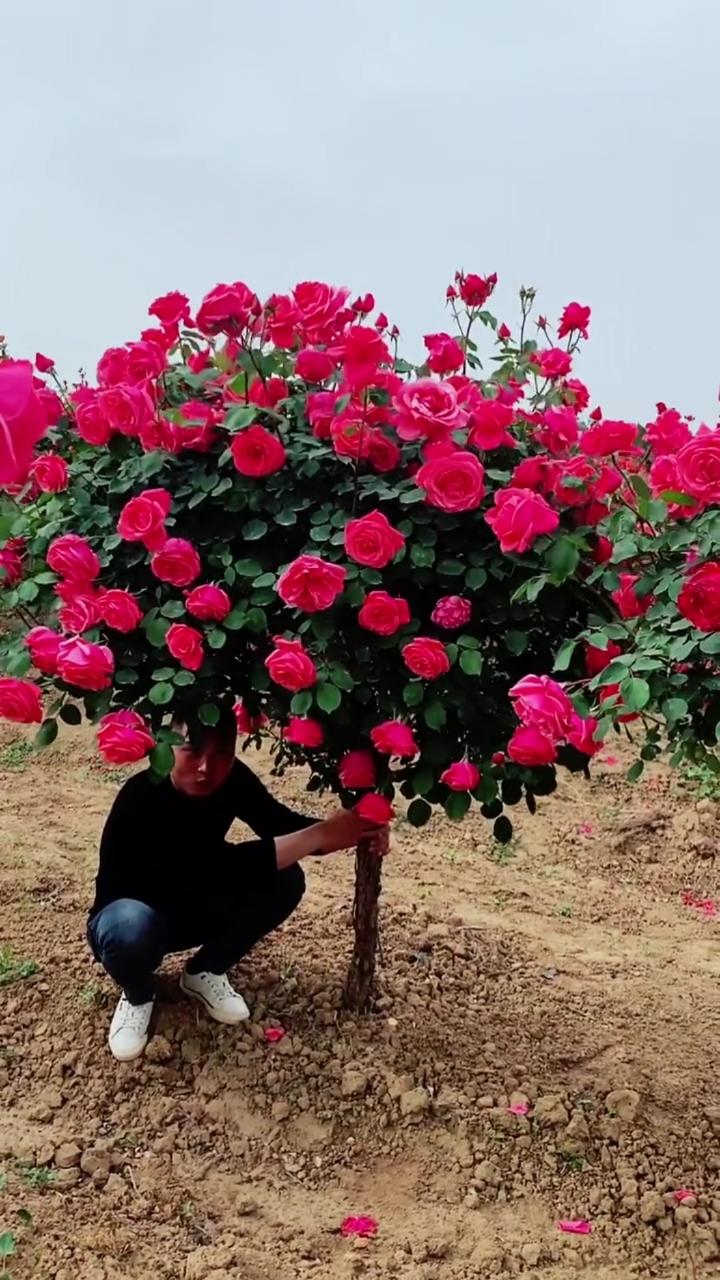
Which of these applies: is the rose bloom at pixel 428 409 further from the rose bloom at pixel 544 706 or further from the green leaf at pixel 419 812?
the green leaf at pixel 419 812

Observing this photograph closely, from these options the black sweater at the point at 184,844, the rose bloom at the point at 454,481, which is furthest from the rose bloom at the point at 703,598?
the black sweater at the point at 184,844

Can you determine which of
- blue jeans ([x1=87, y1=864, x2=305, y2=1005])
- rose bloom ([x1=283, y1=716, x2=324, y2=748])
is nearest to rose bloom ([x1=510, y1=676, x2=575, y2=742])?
rose bloom ([x1=283, y1=716, x2=324, y2=748])

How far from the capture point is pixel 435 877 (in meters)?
3.64

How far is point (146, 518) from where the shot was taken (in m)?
1.63

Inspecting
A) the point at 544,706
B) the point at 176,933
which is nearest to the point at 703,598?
the point at 544,706

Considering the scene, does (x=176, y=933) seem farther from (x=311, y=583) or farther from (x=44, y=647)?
(x=311, y=583)

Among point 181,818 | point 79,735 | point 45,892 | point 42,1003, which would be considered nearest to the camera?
point 181,818

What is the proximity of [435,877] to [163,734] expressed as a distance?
205 centimetres

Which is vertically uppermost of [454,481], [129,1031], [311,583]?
[454,481]

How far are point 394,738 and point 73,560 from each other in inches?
22.7

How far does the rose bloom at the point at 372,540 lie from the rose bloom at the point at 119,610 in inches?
14.0

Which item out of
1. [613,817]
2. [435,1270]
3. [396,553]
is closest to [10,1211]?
Answer: [435,1270]

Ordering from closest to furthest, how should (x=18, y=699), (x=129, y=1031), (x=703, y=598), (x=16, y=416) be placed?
(x=16, y=416) < (x=703, y=598) < (x=18, y=699) < (x=129, y=1031)

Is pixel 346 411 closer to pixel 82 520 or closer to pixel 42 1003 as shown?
pixel 82 520
